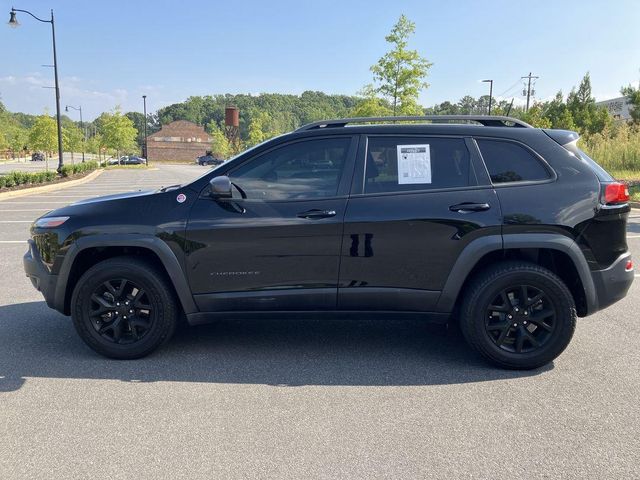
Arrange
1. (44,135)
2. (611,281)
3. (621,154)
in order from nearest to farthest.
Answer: (611,281)
(621,154)
(44,135)

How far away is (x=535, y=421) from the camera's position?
9.73 ft

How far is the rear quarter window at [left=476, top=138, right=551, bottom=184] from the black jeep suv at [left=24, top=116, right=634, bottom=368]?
0.01 m

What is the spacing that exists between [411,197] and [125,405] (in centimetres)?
238

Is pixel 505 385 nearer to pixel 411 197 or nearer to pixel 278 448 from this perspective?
pixel 411 197

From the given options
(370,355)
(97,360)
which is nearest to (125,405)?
(97,360)

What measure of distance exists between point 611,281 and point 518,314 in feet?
2.39

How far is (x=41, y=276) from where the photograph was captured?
153 inches

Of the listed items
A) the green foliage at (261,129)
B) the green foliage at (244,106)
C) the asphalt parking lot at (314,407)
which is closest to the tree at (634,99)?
the asphalt parking lot at (314,407)

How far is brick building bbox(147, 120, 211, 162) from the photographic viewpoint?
97375mm

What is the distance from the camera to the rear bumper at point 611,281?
11.9 feet

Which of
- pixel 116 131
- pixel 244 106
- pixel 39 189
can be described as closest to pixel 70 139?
pixel 116 131

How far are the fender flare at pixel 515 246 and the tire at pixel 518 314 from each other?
0.48 feet

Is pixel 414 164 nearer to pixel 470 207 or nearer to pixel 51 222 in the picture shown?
pixel 470 207

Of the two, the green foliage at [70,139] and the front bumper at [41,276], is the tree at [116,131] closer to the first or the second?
the green foliage at [70,139]
